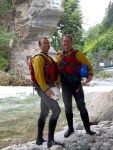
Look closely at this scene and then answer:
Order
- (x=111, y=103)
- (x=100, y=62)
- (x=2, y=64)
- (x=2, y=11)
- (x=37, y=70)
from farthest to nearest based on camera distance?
(x=100, y=62), (x=2, y=11), (x=2, y=64), (x=111, y=103), (x=37, y=70)

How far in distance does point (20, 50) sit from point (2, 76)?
396 cm

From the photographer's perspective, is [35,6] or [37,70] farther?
[35,6]

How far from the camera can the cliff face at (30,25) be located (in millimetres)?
17969

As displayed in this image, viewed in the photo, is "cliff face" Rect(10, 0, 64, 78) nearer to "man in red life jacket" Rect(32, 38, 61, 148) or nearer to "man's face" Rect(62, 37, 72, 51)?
"man's face" Rect(62, 37, 72, 51)

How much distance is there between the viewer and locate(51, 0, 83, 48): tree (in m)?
26.6

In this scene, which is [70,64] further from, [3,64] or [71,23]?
[71,23]

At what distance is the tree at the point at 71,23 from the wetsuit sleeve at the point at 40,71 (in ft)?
77.6

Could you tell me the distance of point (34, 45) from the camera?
1933cm

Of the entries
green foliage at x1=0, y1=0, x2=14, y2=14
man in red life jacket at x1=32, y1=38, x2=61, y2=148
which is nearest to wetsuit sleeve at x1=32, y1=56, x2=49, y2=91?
man in red life jacket at x1=32, y1=38, x2=61, y2=148

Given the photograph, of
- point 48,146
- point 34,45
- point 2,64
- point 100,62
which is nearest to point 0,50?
point 2,64

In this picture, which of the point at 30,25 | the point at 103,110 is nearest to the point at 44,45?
the point at 103,110

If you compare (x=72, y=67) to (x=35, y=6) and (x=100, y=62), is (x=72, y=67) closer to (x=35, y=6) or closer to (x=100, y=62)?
(x=35, y=6)

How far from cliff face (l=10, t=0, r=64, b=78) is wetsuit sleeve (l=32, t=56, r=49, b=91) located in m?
14.9

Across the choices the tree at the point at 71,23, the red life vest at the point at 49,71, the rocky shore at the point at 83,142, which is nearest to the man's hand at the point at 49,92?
the red life vest at the point at 49,71
